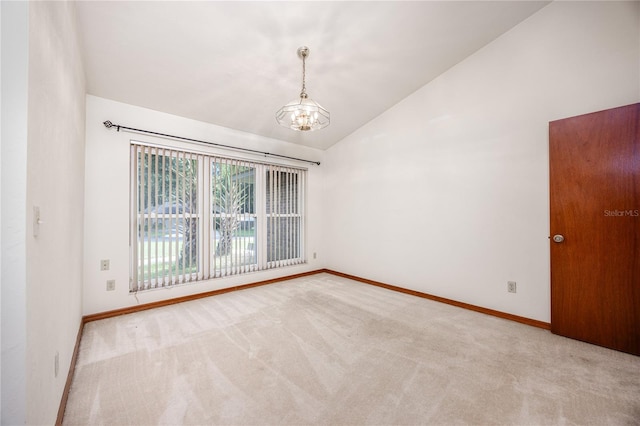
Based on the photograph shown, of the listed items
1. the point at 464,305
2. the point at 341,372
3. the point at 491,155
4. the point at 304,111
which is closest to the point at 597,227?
the point at 491,155

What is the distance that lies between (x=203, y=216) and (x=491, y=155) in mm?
3817

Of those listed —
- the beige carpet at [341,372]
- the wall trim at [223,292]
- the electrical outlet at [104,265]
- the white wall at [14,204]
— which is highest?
the white wall at [14,204]

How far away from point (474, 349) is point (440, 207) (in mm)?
1806

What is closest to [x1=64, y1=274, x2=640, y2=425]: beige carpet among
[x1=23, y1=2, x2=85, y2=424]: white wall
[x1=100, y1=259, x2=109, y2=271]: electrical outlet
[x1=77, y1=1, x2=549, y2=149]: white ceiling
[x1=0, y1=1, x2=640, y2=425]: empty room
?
[x1=0, y1=1, x2=640, y2=425]: empty room

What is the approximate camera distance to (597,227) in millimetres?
2348

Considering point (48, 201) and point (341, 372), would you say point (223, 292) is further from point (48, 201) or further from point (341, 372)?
point (48, 201)

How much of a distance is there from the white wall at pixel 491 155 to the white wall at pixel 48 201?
3690 mm

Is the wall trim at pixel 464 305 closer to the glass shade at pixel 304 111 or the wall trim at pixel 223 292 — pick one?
the wall trim at pixel 223 292

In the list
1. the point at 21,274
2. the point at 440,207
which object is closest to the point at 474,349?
the point at 440,207

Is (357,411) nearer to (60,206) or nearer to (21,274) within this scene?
(21,274)

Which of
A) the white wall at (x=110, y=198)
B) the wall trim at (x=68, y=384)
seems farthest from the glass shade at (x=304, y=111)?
the wall trim at (x=68, y=384)

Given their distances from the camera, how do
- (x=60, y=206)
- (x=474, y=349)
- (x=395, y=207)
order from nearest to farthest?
(x=60, y=206), (x=474, y=349), (x=395, y=207)

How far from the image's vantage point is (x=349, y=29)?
2.56 meters

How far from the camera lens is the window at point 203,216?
10.4ft
